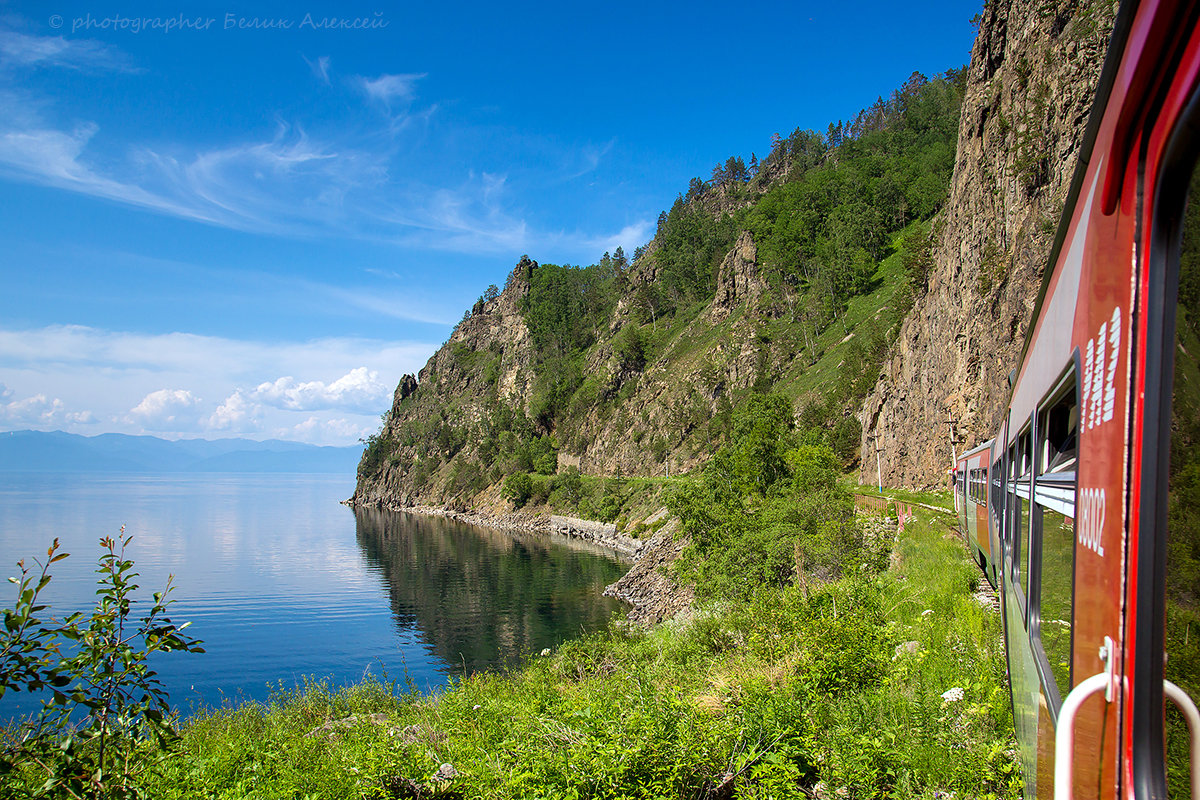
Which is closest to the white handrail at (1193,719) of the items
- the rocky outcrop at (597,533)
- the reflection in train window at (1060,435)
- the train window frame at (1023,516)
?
the reflection in train window at (1060,435)

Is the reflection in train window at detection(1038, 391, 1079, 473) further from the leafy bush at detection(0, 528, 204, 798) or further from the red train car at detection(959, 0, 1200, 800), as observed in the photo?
the leafy bush at detection(0, 528, 204, 798)

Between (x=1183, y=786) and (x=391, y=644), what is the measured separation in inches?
1378

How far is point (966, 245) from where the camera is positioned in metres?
33.7

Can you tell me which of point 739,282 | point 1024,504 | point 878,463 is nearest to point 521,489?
point 739,282

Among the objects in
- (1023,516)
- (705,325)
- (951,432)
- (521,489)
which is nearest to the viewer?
(1023,516)

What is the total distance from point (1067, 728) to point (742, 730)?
17.2 feet

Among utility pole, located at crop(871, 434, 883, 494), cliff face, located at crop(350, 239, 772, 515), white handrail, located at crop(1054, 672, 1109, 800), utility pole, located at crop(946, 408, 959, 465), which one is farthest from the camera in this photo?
cliff face, located at crop(350, 239, 772, 515)

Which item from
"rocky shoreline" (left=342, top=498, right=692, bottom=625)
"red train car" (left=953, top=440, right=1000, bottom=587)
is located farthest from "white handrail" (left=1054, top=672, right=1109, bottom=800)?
"rocky shoreline" (left=342, top=498, right=692, bottom=625)

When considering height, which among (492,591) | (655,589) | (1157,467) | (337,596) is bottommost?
(337,596)

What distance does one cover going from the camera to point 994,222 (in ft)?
99.4

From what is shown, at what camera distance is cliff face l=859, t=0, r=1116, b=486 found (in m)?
23.8

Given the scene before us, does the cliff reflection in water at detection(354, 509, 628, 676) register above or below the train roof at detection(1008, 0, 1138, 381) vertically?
below

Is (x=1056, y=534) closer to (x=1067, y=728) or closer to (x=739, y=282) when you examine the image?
(x=1067, y=728)

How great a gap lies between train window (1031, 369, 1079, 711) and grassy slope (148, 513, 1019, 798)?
103 inches
